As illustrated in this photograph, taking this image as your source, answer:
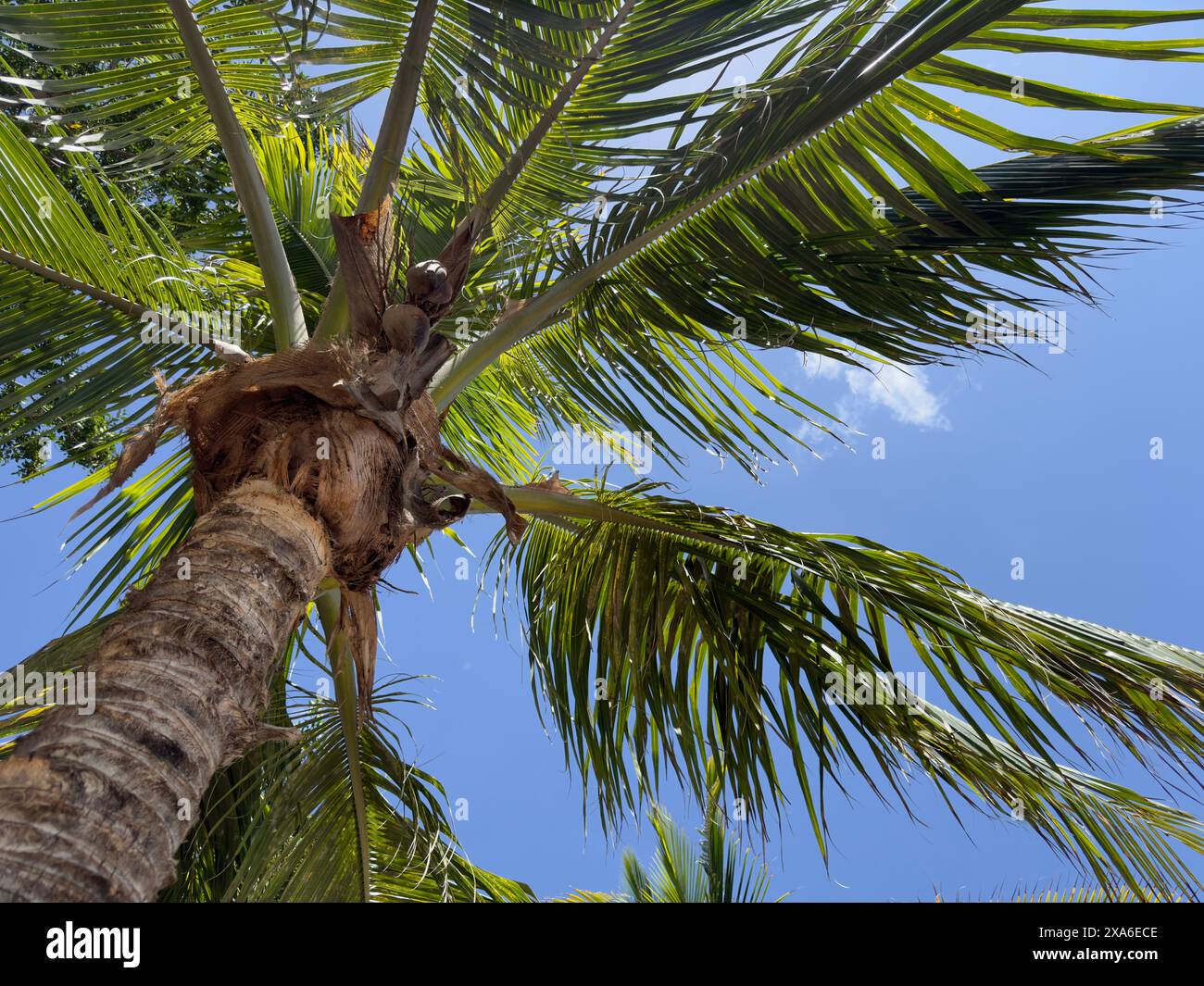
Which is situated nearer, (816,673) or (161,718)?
(161,718)

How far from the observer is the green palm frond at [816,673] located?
2879mm

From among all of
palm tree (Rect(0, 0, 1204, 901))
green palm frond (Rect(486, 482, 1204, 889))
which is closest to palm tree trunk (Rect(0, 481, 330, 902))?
palm tree (Rect(0, 0, 1204, 901))

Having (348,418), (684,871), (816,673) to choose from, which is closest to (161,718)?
(348,418)

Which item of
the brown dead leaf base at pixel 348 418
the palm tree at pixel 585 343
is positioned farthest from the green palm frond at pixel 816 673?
the brown dead leaf base at pixel 348 418

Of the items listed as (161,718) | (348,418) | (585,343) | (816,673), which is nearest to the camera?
(161,718)

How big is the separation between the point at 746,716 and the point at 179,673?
2.19 metres

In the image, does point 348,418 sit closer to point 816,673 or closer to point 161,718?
point 161,718

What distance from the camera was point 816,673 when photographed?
326 cm

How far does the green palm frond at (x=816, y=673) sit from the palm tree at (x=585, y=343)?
16 millimetres

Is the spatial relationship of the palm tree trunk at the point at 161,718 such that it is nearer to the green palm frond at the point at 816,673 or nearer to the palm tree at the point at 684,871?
the green palm frond at the point at 816,673

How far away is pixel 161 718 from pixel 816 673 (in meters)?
2.29

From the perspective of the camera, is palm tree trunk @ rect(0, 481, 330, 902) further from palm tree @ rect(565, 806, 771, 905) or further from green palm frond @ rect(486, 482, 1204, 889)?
palm tree @ rect(565, 806, 771, 905)
